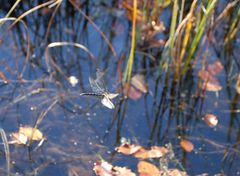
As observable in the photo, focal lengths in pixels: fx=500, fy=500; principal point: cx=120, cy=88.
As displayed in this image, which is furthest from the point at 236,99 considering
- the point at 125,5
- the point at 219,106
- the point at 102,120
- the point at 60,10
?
the point at 60,10

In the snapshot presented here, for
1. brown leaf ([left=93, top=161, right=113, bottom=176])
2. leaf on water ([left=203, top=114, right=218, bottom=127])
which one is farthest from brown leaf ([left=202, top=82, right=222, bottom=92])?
brown leaf ([left=93, top=161, right=113, bottom=176])

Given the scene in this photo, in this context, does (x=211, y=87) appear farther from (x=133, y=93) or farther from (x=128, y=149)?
(x=128, y=149)

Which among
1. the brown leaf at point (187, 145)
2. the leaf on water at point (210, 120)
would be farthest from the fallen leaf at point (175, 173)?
the leaf on water at point (210, 120)

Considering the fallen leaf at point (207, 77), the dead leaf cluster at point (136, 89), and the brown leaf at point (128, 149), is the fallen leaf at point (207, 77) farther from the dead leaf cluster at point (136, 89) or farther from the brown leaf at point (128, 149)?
the brown leaf at point (128, 149)

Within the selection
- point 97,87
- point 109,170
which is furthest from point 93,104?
point 97,87

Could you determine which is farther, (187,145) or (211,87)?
(211,87)

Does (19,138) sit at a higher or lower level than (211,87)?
lower

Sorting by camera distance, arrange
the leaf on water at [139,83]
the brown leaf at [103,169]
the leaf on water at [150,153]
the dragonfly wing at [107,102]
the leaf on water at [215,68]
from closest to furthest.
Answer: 1. the dragonfly wing at [107,102]
2. the brown leaf at [103,169]
3. the leaf on water at [150,153]
4. the leaf on water at [139,83]
5. the leaf on water at [215,68]
